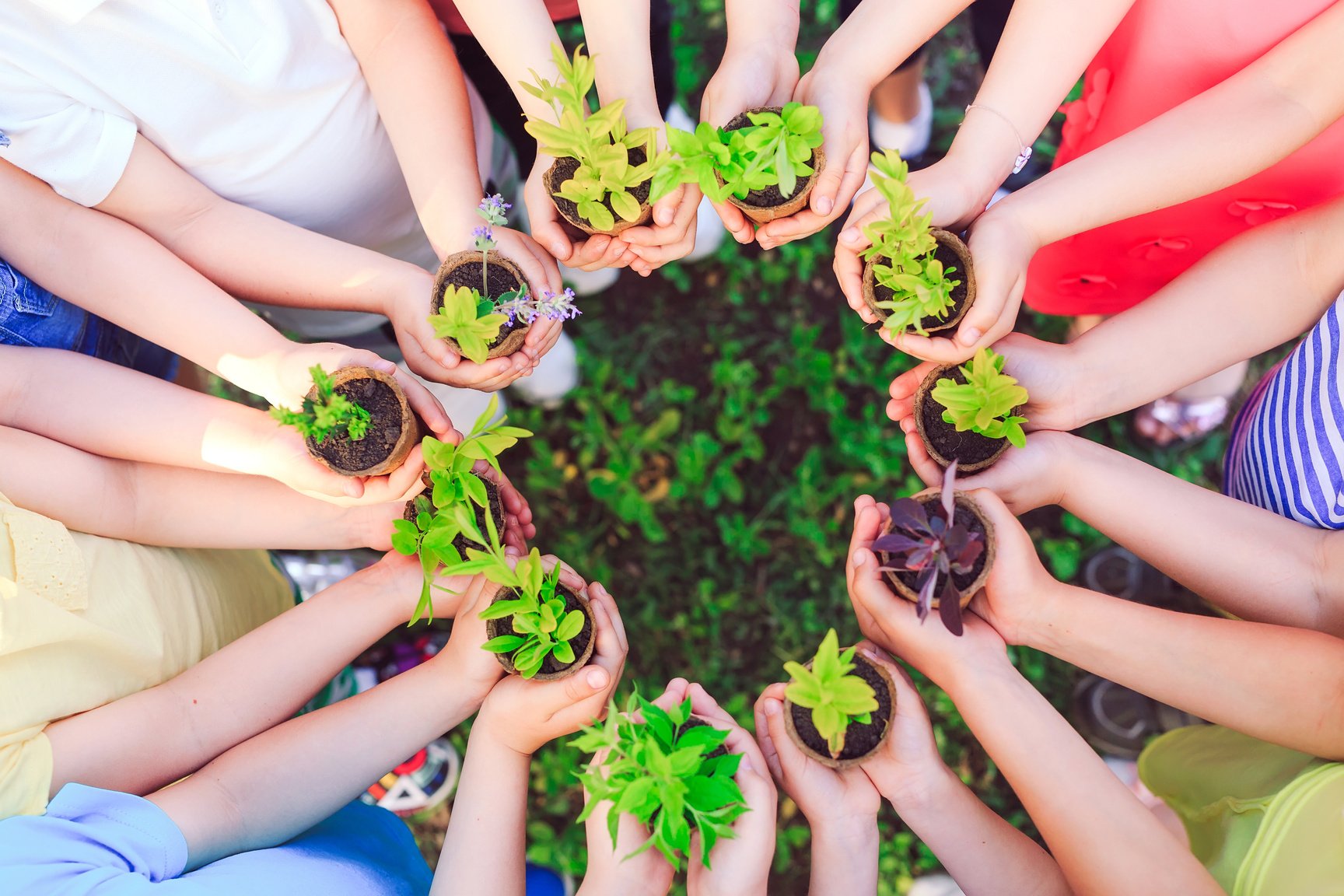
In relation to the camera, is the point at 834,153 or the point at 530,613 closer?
the point at 530,613

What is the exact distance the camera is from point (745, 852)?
1.65m

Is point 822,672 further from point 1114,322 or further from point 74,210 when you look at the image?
point 74,210

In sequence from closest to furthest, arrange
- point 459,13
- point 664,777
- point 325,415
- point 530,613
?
1. point 664,777
2. point 325,415
3. point 530,613
4. point 459,13

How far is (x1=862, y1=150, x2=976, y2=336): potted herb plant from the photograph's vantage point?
1553 mm

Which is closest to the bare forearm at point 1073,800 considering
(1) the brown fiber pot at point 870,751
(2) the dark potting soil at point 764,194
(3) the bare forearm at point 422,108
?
(1) the brown fiber pot at point 870,751

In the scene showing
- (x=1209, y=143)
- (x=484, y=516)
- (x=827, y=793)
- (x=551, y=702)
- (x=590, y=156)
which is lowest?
(x=827, y=793)

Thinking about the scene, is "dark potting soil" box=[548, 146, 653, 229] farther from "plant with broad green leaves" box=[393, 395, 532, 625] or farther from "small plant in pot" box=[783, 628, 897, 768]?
"small plant in pot" box=[783, 628, 897, 768]

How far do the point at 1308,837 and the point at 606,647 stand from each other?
1421 mm

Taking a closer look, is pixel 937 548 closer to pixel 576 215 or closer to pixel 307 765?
pixel 576 215

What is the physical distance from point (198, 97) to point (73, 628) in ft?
3.64

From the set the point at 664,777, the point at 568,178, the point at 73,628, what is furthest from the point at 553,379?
the point at 664,777

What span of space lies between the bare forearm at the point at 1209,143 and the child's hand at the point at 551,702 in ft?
4.35

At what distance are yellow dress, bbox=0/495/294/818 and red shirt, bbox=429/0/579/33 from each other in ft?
4.95

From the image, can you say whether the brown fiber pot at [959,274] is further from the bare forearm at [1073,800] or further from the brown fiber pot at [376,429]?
the brown fiber pot at [376,429]
